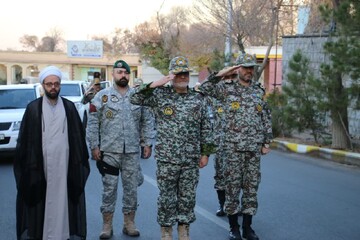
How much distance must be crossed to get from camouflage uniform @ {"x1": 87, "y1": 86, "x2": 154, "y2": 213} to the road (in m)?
0.58

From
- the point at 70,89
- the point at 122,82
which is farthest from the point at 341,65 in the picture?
the point at 70,89

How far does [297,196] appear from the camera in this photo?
8047mm

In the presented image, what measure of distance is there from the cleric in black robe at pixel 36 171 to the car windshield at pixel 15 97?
25.7ft

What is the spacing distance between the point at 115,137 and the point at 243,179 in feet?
4.82

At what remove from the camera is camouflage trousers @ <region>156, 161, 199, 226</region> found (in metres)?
4.95

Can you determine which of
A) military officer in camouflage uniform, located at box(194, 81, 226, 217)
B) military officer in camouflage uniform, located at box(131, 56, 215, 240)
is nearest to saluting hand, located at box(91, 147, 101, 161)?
military officer in camouflage uniform, located at box(131, 56, 215, 240)

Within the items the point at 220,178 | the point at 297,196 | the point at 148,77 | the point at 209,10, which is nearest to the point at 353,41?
the point at 297,196

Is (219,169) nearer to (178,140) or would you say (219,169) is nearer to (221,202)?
(221,202)

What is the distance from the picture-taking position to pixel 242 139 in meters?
5.55

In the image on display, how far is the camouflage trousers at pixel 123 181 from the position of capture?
561 cm

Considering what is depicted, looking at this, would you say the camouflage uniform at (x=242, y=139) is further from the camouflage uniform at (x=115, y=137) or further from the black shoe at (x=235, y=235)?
the camouflage uniform at (x=115, y=137)

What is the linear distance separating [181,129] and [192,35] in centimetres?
3038

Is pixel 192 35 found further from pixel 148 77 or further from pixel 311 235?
pixel 311 235

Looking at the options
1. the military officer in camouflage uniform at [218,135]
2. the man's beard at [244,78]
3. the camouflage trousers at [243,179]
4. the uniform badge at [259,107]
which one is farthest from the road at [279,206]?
the man's beard at [244,78]
